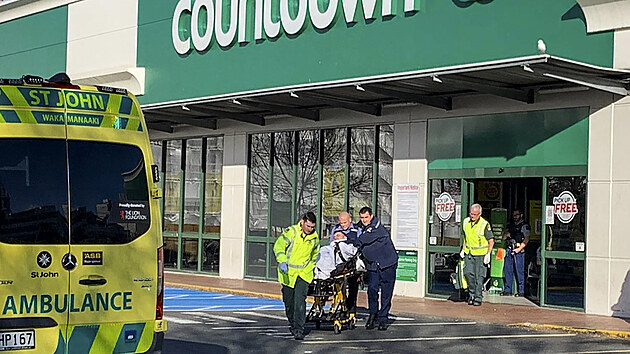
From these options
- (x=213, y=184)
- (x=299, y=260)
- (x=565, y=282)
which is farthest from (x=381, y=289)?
(x=213, y=184)

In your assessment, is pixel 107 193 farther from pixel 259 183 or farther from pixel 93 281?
pixel 259 183

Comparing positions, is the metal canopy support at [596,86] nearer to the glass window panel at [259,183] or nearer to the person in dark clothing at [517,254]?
the person in dark clothing at [517,254]

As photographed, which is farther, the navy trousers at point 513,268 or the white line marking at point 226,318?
the navy trousers at point 513,268

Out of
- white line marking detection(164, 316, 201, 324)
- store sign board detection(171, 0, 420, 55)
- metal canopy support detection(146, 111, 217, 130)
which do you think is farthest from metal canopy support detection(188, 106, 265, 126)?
white line marking detection(164, 316, 201, 324)

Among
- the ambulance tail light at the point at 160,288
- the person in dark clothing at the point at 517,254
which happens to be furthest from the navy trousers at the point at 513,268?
the ambulance tail light at the point at 160,288

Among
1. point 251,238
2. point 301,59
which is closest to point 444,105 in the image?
point 301,59

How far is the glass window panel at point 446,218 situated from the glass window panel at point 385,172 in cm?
120

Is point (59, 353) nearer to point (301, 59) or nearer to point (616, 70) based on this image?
point (616, 70)

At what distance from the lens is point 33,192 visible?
8789mm

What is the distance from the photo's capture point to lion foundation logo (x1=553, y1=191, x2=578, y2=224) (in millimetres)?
18484

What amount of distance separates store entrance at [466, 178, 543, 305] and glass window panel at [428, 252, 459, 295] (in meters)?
0.84

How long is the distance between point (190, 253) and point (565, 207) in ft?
38.0

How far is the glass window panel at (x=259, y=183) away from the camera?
25.0m

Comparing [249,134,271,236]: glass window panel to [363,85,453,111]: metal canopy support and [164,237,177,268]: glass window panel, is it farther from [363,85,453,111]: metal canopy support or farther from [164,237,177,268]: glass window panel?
[363,85,453,111]: metal canopy support
